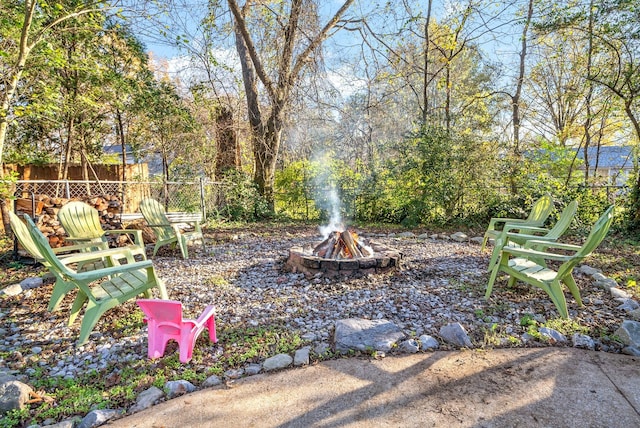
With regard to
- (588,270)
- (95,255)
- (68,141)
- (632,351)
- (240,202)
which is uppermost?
(68,141)

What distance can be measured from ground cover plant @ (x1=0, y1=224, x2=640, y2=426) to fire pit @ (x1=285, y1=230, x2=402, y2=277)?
0.16m

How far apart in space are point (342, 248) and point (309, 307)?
48.3 inches

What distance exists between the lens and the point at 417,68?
8031 millimetres

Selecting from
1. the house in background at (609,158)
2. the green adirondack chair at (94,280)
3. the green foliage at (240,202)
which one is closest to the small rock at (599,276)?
the green adirondack chair at (94,280)

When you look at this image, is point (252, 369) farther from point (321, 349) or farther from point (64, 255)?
point (64, 255)

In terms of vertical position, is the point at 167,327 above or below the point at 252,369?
above

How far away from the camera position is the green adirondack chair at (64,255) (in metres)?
2.46

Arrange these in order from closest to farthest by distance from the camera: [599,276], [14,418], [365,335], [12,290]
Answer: [14,418], [365,335], [12,290], [599,276]

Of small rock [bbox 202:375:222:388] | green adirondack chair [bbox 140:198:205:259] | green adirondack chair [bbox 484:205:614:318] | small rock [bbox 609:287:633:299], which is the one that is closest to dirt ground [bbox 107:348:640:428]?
small rock [bbox 202:375:222:388]

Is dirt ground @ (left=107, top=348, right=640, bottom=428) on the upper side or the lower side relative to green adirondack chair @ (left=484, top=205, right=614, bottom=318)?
lower

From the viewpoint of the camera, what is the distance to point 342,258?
12.3 feet

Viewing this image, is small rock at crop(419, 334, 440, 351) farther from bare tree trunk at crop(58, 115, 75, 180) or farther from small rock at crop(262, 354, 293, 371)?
bare tree trunk at crop(58, 115, 75, 180)

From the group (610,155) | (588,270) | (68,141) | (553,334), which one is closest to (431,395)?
(553,334)

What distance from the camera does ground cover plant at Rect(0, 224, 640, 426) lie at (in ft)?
5.74
